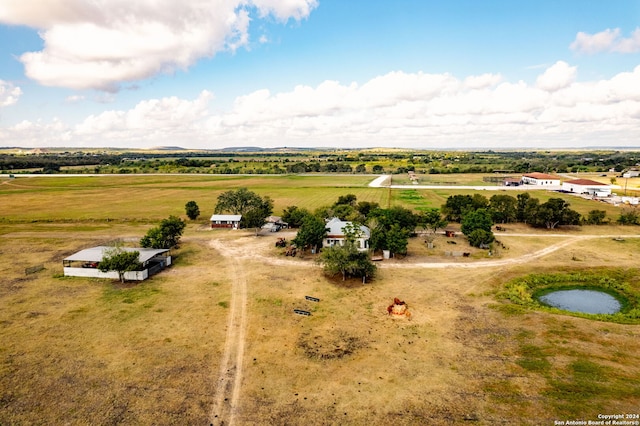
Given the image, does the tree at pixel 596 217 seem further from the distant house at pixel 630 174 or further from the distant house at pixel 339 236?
the distant house at pixel 630 174

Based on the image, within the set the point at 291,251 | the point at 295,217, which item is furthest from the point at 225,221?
the point at 291,251

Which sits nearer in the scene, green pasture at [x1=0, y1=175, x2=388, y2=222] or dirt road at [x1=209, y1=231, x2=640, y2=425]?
dirt road at [x1=209, y1=231, x2=640, y2=425]

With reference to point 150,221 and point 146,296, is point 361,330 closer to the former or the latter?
point 146,296

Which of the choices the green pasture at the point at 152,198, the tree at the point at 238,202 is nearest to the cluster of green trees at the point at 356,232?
the tree at the point at 238,202

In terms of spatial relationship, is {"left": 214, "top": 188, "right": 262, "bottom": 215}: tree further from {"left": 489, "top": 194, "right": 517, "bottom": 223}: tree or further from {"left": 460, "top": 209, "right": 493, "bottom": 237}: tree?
{"left": 489, "top": 194, "right": 517, "bottom": 223}: tree

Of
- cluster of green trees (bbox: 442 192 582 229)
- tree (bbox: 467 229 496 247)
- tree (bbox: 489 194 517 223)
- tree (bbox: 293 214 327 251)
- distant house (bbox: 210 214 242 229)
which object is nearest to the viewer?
tree (bbox: 293 214 327 251)

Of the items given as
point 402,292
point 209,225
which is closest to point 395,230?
point 402,292

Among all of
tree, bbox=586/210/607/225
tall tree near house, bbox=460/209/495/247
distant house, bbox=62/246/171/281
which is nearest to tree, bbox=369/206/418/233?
tall tree near house, bbox=460/209/495/247

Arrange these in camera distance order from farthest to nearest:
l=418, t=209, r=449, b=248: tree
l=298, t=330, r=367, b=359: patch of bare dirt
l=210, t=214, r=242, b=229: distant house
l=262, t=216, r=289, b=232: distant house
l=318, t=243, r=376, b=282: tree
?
l=210, t=214, r=242, b=229: distant house
l=262, t=216, r=289, b=232: distant house
l=418, t=209, r=449, b=248: tree
l=318, t=243, r=376, b=282: tree
l=298, t=330, r=367, b=359: patch of bare dirt
